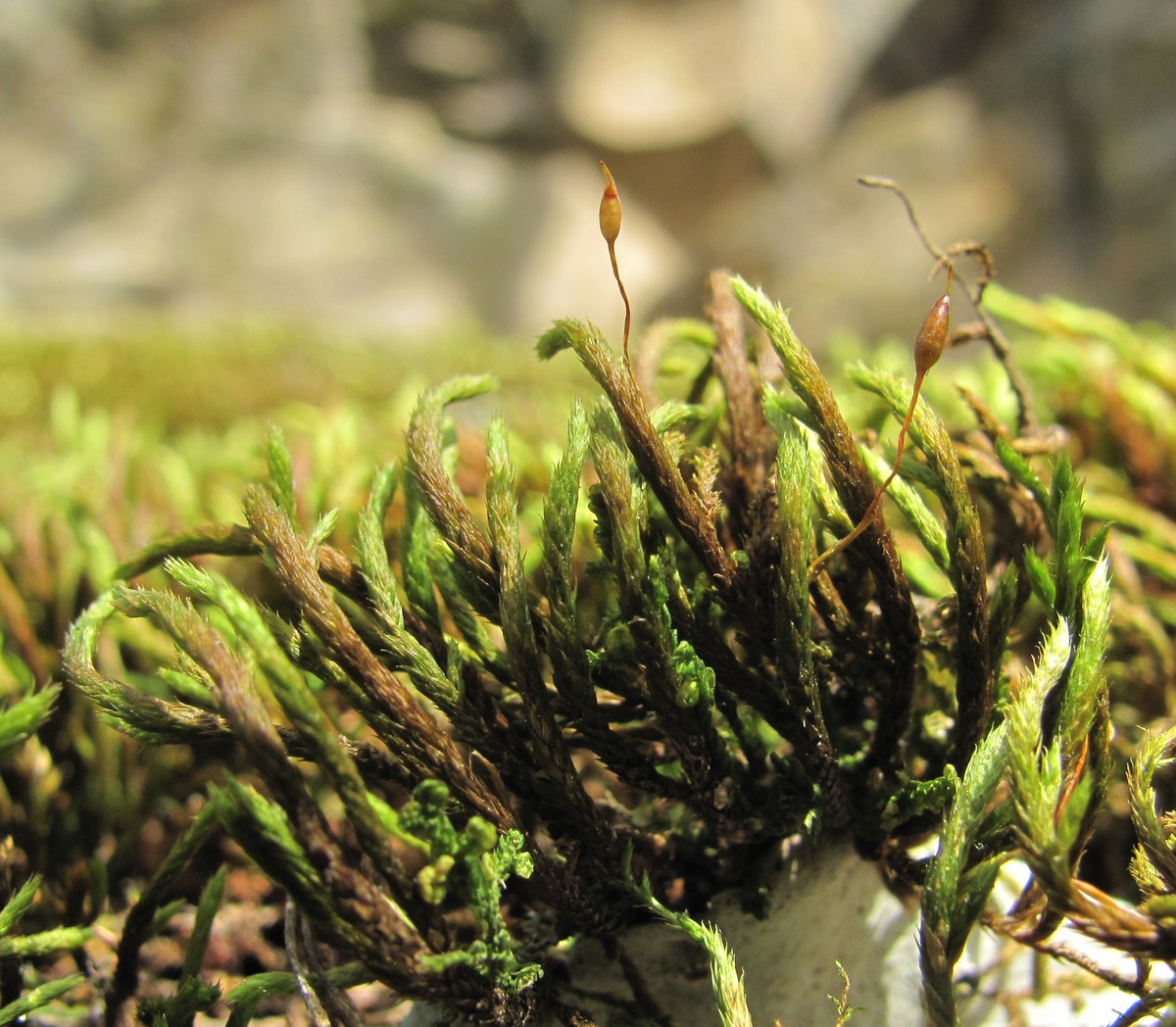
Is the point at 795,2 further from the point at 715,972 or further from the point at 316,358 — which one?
the point at 715,972

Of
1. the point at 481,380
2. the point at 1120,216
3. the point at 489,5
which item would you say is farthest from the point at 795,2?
the point at 481,380

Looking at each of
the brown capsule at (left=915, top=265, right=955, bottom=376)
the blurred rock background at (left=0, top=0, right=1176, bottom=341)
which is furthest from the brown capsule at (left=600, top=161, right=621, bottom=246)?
the blurred rock background at (left=0, top=0, right=1176, bottom=341)

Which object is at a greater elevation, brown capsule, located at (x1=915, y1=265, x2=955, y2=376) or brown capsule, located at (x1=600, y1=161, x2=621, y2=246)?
brown capsule, located at (x1=600, y1=161, x2=621, y2=246)

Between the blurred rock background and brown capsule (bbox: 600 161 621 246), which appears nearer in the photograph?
brown capsule (bbox: 600 161 621 246)

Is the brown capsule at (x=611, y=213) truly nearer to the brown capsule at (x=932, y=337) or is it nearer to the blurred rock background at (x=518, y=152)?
the brown capsule at (x=932, y=337)

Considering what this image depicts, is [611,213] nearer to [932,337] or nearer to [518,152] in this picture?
[932,337]

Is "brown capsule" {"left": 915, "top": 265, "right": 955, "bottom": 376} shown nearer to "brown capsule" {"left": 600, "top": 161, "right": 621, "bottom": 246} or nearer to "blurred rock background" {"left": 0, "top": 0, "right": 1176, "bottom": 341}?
"brown capsule" {"left": 600, "top": 161, "right": 621, "bottom": 246}

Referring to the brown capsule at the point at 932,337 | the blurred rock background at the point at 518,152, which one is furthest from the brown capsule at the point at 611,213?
the blurred rock background at the point at 518,152

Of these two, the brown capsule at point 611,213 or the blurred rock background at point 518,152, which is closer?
the brown capsule at point 611,213

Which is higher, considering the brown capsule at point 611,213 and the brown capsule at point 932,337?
the brown capsule at point 611,213
